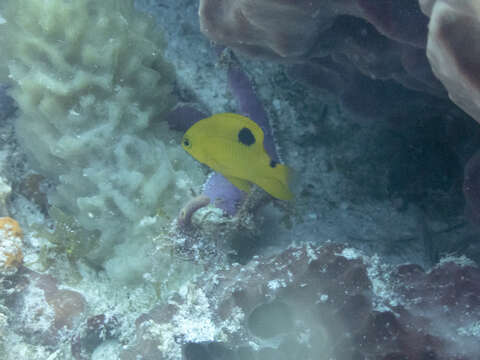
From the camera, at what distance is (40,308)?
2668 mm

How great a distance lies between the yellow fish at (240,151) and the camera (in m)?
2.68

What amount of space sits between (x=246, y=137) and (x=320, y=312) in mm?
1372

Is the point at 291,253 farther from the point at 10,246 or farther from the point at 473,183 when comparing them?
the point at 10,246

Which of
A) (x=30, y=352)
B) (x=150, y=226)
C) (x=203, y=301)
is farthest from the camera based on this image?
(x=150, y=226)

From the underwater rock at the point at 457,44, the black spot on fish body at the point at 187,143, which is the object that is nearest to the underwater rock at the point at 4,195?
the black spot on fish body at the point at 187,143

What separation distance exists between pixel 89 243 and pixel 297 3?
254cm

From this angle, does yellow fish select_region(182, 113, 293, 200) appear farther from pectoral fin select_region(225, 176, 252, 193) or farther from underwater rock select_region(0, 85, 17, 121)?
underwater rock select_region(0, 85, 17, 121)

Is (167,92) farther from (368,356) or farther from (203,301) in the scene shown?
(368,356)

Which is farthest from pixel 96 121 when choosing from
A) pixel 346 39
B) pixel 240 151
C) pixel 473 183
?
pixel 473 183

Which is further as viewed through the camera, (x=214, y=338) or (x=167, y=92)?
(x=167, y=92)

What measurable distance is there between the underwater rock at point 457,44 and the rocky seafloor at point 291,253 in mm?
658

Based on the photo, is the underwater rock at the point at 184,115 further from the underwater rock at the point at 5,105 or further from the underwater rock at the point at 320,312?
the underwater rock at the point at 320,312

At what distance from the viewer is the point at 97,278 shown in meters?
3.04

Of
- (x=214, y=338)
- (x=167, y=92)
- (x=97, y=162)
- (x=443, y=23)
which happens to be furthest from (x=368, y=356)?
(x=167, y=92)
